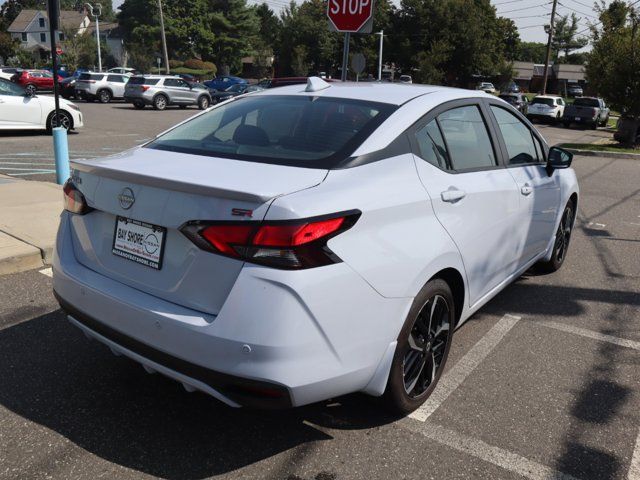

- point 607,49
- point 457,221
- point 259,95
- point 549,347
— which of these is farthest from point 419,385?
point 607,49

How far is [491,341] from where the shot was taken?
4152 mm

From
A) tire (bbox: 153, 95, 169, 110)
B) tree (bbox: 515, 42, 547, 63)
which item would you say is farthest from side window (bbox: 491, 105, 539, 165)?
tree (bbox: 515, 42, 547, 63)

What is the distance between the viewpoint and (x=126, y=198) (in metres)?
2.73

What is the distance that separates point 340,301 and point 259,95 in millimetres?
1977

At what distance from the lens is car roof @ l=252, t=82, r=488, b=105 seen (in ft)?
11.3

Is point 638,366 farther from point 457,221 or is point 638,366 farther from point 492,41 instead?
point 492,41

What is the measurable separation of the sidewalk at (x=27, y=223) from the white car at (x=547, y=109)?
28.6 m

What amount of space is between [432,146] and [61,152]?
A: 6540mm

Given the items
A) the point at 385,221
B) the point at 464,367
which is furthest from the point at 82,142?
the point at 385,221

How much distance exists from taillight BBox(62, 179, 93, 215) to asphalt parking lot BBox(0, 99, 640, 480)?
101 cm

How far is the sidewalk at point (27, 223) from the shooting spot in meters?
5.16

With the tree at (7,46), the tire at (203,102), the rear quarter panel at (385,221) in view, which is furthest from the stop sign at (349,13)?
the tree at (7,46)

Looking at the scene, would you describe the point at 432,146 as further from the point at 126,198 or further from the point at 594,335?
the point at 594,335

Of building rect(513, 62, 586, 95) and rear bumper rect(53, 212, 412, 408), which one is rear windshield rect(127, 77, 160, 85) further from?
building rect(513, 62, 586, 95)
